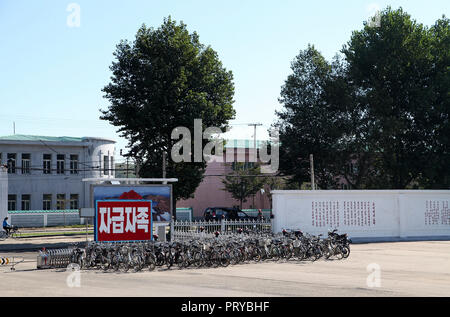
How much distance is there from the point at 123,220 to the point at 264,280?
27.3 feet

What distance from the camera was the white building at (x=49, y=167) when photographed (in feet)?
188

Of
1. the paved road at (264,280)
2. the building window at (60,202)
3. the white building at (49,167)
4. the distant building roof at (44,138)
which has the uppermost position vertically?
the distant building roof at (44,138)

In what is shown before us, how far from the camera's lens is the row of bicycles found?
18.5m

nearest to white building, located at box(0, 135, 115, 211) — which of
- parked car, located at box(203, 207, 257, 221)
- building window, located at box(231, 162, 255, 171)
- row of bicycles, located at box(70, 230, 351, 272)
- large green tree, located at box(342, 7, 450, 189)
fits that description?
parked car, located at box(203, 207, 257, 221)

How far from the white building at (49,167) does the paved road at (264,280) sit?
125 feet

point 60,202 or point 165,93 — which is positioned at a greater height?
point 165,93

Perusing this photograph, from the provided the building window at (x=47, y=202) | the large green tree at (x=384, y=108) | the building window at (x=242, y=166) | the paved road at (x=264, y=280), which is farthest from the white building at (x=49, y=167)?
the paved road at (x=264, y=280)

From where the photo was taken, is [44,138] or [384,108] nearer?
[384,108]

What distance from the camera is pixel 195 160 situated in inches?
1533

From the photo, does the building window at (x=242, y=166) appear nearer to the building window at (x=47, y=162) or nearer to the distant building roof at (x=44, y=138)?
the distant building roof at (x=44, y=138)

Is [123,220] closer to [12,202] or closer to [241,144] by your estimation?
[12,202]

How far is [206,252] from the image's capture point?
1916 centimetres

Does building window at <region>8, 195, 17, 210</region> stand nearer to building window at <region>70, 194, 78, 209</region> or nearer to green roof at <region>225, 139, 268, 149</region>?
building window at <region>70, 194, 78, 209</region>

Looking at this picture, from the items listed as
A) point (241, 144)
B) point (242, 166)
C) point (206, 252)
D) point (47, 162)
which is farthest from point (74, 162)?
point (206, 252)
